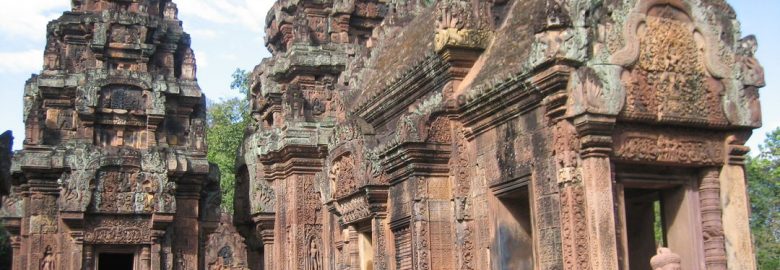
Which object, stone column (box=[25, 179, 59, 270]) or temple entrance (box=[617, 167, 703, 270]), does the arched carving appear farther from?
stone column (box=[25, 179, 59, 270])

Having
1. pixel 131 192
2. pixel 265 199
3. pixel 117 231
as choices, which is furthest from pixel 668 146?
pixel 117 231

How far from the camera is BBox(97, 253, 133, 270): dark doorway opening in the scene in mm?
26781

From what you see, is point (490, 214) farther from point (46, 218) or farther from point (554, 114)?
point (46, 218)

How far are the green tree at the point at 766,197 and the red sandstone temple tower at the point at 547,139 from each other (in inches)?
616

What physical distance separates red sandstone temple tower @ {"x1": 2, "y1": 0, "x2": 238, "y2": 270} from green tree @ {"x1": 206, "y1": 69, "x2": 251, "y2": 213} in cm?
743

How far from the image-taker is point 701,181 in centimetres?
916

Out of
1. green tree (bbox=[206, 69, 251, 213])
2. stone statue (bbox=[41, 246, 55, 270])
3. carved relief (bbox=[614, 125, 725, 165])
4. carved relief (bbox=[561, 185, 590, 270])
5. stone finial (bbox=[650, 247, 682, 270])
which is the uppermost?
green tree (bbox=[206, 69, 251, 213])

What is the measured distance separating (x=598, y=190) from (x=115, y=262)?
22.3 metres

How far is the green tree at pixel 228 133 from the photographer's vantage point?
35.4 meters

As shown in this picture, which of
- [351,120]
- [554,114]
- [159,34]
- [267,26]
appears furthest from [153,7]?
[554,114]

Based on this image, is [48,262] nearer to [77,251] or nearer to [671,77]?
[77,251]

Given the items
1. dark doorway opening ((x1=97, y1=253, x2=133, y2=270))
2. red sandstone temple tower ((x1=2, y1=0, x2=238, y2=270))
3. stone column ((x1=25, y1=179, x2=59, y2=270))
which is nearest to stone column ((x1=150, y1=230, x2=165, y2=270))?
red sandstone temple tower ((x1=2, y1=0, x2=238, y2=270))

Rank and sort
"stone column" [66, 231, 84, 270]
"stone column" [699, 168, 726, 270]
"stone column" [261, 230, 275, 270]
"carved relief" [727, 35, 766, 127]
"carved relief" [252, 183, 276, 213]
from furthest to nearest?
"stone column" [66, 231, 84, 270] < "stone column" [261, 230, 275, 270] < "carved relief" [252, 183, 276, 213] < "carved relief" [727, 35, 766, 127] < "stone column" [699, 168, 726, 270]

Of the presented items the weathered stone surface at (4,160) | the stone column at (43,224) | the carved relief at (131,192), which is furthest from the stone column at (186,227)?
the weathered stone surface at (4,160)
